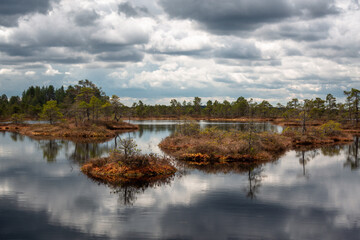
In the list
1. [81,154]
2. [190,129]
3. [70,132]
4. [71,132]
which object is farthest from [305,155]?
[70,132]

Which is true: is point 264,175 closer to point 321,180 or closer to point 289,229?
point 321,180

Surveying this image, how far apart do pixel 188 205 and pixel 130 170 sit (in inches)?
342

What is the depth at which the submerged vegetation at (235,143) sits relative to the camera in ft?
123

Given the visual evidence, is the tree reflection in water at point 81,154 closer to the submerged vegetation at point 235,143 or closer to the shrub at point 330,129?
the submerged vegetation at point 235,143

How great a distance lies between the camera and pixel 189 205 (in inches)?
819

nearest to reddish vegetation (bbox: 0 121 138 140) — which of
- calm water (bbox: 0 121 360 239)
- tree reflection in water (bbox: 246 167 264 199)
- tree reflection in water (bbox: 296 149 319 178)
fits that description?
calm water (bbox: 0 121 360 239)

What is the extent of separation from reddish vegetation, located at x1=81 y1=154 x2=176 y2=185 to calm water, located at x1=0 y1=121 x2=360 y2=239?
1287 millimetres

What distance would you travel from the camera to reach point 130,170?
27672 millimetres

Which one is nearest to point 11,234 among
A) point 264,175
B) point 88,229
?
point 88,229

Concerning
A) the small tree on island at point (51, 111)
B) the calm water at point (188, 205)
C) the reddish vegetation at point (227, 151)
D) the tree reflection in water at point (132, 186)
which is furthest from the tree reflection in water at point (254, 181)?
the small tree on island at point (51, 111)

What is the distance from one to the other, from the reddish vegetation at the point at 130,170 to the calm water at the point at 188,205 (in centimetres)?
129

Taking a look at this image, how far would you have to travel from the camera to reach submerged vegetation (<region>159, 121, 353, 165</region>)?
3747 centimetres

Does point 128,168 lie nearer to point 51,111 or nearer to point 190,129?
point 190,129

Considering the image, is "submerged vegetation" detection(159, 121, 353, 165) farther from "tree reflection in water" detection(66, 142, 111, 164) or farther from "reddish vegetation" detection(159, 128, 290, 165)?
"tree reflection in water" detection(66, 142, 111, 164)
